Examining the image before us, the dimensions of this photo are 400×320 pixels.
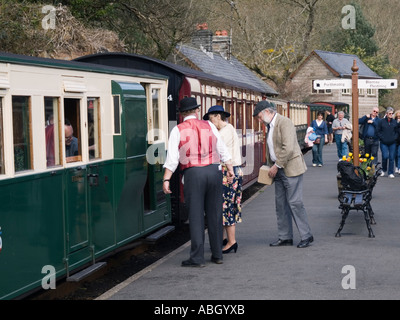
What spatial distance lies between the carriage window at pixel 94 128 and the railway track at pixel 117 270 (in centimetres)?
140

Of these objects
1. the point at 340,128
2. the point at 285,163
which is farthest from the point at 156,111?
the point at 340,128

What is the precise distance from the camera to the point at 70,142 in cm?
780

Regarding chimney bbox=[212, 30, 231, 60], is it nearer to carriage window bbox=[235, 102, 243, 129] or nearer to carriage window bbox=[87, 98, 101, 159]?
carriage window bbox=[235, 102, 243, 129]

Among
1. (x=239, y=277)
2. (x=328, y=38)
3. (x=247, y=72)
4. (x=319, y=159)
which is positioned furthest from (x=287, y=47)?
(x=239, y=277)

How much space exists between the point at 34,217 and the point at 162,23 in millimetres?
19779

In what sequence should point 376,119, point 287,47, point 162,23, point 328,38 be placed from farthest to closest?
point 328,38 < point 287,47 < point 162,23 < point 376,119

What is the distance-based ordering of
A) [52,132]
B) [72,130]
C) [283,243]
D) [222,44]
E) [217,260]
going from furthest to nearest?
[222,44]
[283,243]
[217,260]
[72,130]
[52,132]

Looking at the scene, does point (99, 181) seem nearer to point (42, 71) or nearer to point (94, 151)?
point (94, 151)

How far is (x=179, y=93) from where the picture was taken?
38.8 ft

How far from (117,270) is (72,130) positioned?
2339 mm

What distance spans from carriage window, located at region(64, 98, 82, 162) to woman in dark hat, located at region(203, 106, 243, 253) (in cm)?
214

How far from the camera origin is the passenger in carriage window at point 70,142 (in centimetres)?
770

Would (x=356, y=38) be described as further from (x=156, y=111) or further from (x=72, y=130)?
(x=72, y=130)
